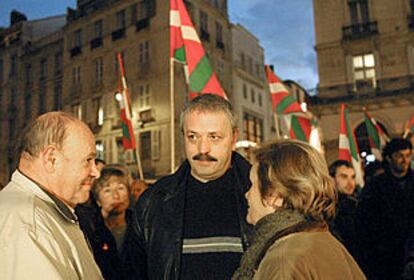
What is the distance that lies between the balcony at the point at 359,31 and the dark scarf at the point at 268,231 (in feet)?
74.7

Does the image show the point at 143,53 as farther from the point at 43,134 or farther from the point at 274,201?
the point at 274,201

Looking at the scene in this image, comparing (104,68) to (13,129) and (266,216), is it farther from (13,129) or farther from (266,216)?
(266,216)

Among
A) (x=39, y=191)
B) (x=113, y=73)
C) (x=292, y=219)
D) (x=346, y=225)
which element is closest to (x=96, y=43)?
(x=113, y=73)

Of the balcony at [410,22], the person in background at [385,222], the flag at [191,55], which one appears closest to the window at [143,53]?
the balcony at [410,22]

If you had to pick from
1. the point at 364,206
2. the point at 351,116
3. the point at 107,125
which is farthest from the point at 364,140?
the point at 364,206

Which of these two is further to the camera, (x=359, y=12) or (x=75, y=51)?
(x=75, y=51)

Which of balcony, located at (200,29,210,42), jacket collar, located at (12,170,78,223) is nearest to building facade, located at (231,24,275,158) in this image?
balcony, located at (200,29,210,42)

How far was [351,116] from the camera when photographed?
21.9 meters

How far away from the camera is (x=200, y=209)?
278cm

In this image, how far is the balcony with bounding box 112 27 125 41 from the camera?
25.8m

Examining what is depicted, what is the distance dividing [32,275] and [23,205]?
303 millimetres

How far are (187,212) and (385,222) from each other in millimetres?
2767

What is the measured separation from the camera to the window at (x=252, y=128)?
2939cm

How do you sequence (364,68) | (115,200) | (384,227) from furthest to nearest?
(364,68), (384,227), (115,200)
